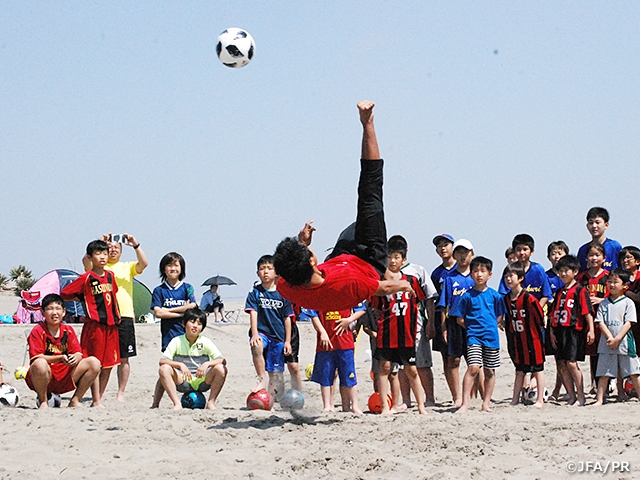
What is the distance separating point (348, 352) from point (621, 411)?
2648 mm

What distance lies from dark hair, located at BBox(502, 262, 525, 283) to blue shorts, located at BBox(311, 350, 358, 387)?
2.00m

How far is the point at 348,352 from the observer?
7836mm

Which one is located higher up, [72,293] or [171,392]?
[72,293]

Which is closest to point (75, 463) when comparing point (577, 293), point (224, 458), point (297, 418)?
point (224, 458)

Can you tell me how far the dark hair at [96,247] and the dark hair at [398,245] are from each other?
3.08 m

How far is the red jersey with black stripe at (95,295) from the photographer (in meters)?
8.49

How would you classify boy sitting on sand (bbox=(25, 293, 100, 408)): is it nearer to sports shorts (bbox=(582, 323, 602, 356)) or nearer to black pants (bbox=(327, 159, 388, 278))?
black pants (bbox=(327, 159, 388, 278))

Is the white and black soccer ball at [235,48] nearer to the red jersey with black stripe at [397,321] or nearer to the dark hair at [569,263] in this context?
the red jersey with black stripe at [397,321]

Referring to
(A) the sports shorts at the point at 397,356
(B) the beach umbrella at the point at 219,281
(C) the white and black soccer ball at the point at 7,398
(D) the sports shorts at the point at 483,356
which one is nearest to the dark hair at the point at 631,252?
(D) the sports shorts at the point at 483,356

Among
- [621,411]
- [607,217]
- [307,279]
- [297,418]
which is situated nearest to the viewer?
[307,279]

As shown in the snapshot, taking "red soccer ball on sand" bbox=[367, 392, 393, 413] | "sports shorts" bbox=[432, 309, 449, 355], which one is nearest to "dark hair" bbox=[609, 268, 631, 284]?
"sports shorts" bbox=[432, 309, 449, 355]

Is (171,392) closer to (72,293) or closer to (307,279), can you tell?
(72,293)

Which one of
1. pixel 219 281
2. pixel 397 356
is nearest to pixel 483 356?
pixel 397 356

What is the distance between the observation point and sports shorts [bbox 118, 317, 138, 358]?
349 inches
